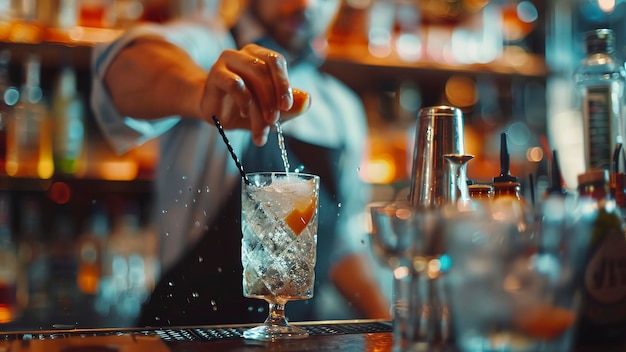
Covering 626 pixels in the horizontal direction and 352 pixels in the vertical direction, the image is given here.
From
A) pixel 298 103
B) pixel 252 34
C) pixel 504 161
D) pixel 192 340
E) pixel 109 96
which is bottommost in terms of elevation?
pixel 192 340

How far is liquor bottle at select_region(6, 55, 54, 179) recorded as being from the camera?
236cm

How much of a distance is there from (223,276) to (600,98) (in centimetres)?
82

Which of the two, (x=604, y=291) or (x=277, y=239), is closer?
(x=604, y=291)

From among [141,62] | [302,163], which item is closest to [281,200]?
[302,163]

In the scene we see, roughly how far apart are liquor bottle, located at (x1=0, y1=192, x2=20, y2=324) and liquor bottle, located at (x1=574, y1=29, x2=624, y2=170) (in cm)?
170

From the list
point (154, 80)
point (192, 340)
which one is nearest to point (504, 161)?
point (192, 340)

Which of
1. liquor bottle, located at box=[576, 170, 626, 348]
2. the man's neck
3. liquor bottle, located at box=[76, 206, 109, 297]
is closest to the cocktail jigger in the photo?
liquor bottle, located at box=[576, 170, 626, 348]

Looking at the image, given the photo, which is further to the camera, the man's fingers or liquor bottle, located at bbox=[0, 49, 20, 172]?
liquor bottle, located at bbox=[0, 49, 20, 172]

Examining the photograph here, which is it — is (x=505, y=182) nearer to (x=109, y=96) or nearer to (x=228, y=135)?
(x=228, y=135)

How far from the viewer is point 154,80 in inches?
65.9

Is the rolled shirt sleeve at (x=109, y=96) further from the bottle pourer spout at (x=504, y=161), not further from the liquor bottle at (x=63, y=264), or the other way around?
the bottle pourer spout at (x=504, y=161)

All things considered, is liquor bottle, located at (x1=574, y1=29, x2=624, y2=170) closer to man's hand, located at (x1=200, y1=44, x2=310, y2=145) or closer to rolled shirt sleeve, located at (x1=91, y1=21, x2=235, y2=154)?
man's hand, located at (x1=200, y1=44, x2=310, y2=145)

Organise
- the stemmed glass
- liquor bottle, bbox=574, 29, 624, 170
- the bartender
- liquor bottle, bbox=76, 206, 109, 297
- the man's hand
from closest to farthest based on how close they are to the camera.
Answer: the stemmed glass → the man's hand → the bartender → liquor bottle, bbox=574, 29, 624, 170 → liquor bottle, bbox=76, 206, 109, 297

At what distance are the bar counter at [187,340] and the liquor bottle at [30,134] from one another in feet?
4.47
